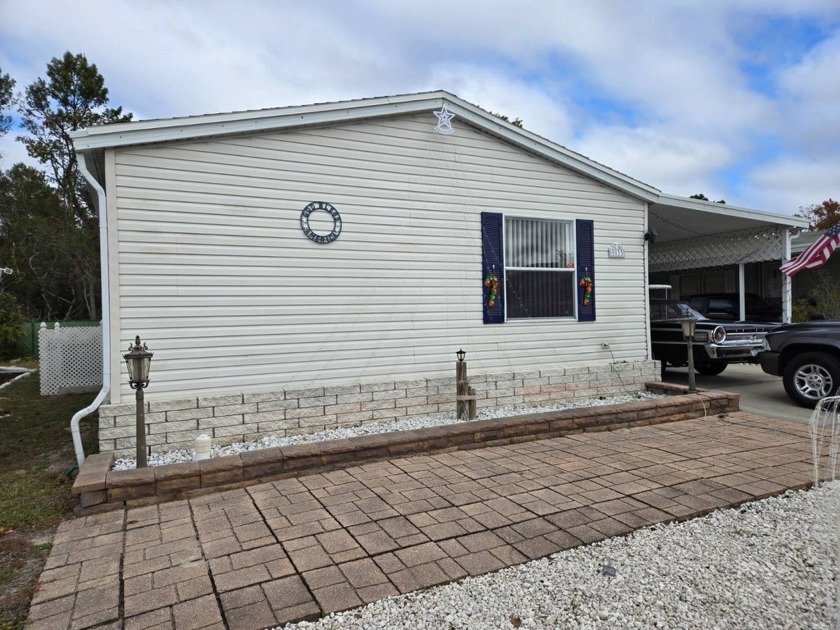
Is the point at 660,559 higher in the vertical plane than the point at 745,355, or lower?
lower

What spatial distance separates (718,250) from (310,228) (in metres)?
10.2

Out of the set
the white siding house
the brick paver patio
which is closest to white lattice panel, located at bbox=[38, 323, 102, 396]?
the white siding house

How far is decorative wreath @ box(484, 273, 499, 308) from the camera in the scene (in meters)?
6.15

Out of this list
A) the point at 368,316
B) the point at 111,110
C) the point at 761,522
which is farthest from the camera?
the point at 111,110

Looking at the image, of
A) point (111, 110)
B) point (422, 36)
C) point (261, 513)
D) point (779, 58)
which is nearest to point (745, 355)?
A: point (779, 58)

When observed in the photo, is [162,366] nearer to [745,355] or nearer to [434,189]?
[434,189]

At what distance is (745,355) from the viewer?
8.35m

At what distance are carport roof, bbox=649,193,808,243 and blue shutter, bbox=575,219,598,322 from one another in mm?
1764

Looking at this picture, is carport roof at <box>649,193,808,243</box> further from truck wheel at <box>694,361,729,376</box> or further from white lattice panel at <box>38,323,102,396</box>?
white lattice panel at <box>38,323,102,396</box>

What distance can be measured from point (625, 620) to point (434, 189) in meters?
4.67

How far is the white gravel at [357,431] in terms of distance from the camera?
4.55 metres

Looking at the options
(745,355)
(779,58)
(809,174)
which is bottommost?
(745,355)

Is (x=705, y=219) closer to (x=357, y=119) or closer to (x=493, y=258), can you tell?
(x=493, y=258)

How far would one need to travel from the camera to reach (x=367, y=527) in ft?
10.4
